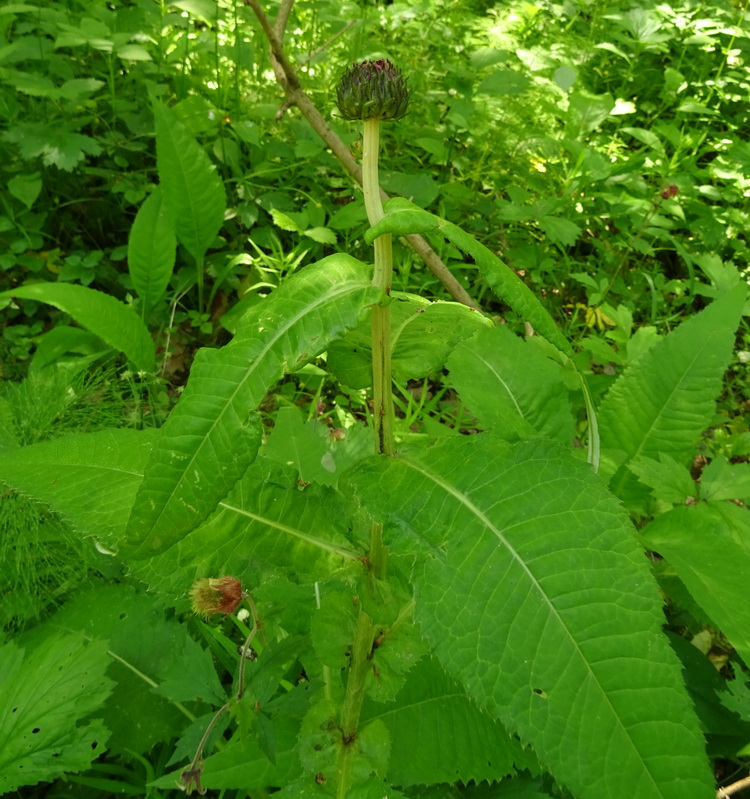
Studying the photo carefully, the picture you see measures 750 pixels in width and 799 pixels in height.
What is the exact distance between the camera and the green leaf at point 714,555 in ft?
4.49

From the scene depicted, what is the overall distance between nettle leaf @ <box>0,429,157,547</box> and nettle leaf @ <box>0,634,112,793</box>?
0.45 metres

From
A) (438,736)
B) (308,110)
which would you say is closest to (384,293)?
(438,736)

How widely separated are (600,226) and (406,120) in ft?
3.89

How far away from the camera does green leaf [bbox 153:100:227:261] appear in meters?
2.78

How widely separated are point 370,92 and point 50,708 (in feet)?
4.60

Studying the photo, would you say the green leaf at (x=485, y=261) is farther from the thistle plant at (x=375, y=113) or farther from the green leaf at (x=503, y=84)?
the green leaf at (x=503, y=84)

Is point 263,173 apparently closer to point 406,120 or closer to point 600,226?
point 406,120

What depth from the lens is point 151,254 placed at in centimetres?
275

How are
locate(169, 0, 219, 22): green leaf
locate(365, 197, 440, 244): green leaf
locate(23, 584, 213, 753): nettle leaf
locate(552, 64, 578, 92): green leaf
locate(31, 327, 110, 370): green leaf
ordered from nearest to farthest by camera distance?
locate(365, 197, 440, 244): green leaf
locate(23, 584, 213, 753): nettle leaf
locate(31, 327, 110, 370): green leaf
locate(169, 0, 219, 22): green leaf
locate(552, 64, 578, 92): green leaf

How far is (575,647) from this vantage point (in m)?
0.83

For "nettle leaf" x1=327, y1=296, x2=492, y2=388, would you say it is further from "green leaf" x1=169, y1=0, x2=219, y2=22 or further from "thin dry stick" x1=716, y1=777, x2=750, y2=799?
"green leaf" x1=169, y1=0, x2=219, y2=22

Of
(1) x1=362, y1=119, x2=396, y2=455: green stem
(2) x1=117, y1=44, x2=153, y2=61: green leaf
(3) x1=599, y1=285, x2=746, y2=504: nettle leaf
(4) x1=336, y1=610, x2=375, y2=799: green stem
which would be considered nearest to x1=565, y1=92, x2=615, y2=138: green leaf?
(3) x1=599, y1=285, x2=746, y2=504: nettle leaf

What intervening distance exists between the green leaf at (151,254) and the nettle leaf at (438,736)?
2.05 meters

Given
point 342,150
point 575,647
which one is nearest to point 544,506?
point 575,647
